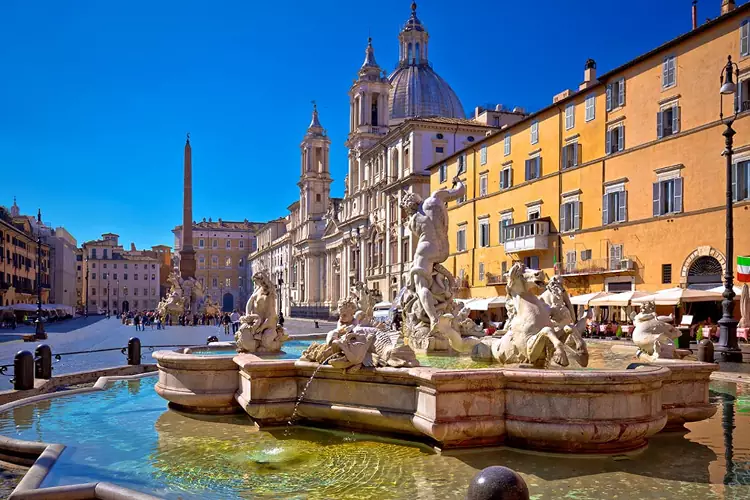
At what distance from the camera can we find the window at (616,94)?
31.2 metres

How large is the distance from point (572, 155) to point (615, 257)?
6452 millimetres

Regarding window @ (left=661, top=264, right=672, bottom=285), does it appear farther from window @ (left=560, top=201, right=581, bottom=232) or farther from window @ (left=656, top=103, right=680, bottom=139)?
window @ (left=560, top=201, right=581, bottom=232)

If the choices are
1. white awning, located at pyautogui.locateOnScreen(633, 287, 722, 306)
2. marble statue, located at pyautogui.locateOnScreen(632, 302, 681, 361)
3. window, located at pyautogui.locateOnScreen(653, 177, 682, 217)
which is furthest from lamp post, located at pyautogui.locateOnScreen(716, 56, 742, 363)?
window, located at pyautogui.locateOnScreen(653, 177, 682, 217)

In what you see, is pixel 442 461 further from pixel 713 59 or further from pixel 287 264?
pixel 287 264

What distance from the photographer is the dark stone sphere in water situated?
3.12 m

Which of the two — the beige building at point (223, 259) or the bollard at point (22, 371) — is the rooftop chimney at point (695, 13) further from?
the beige building at point (223, 259)

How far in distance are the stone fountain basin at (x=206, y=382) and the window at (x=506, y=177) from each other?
3403 centimetres

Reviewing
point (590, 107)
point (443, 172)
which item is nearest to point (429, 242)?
point (590, 107)

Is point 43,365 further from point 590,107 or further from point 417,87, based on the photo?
point 417,87

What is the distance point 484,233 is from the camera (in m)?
43.0

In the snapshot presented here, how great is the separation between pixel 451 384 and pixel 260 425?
2500mm

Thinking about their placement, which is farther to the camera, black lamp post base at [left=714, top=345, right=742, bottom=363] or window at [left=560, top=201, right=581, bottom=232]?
window at [left=560, top=201, right=581, bottom=232]

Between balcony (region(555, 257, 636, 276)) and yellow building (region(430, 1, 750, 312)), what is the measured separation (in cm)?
7

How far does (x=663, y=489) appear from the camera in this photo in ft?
17.2
